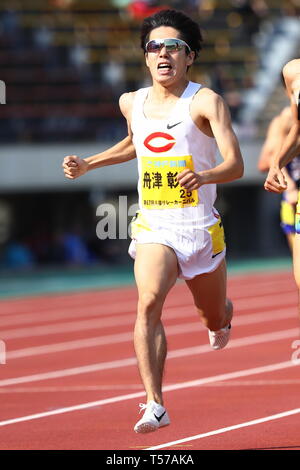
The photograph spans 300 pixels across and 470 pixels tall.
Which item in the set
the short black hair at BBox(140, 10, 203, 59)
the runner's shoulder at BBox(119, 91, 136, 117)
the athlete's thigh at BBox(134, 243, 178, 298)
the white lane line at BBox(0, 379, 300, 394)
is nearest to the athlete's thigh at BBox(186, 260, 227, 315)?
the athlete's thigh at BBox(134, 243, 178, 298)

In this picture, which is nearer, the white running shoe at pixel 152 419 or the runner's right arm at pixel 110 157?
the white running shoe at pixel 152 419

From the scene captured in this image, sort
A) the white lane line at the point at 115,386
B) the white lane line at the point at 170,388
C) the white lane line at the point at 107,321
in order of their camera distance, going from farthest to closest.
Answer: the white lane line at the point at 107,321 < the white lane line at the point at 115,386 < the white lane line at the point at 170,388

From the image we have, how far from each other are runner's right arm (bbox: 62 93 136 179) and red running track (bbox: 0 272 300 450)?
1394 millimetres

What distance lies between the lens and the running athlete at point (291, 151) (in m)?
5.69

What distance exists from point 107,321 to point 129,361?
177 inches

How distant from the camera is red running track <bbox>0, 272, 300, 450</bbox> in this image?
20.4 ft

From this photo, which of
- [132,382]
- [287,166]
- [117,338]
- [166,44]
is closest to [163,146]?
[166,44]

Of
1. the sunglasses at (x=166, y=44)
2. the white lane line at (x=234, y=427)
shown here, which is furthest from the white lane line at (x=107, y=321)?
the sunglasses at (x=166, y=44)

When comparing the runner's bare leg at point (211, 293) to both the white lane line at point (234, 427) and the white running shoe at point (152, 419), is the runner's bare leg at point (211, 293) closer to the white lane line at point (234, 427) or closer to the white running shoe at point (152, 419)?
the white lane line at point (234, 427)

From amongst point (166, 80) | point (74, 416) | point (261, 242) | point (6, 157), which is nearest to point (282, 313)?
point (74, 416)

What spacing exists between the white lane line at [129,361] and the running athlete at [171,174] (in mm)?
3269

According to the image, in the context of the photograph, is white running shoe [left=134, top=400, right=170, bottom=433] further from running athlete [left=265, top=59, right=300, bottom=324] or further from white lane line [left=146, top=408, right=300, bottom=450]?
running athlete [left=265, top=59, right=300, bottom=324]
